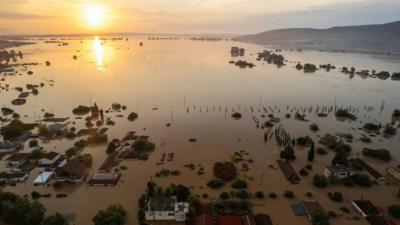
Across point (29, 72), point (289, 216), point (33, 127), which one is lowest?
point (289, 216)

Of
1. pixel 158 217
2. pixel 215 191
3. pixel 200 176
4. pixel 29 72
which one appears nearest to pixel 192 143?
pixel 200 176

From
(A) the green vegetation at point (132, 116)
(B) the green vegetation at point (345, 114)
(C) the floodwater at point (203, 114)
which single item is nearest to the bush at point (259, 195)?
(C) the floodwater at point (203, 114)

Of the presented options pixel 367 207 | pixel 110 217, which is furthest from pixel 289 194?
pixel 110 217

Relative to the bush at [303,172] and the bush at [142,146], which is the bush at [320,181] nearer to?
the bush at [303,172]

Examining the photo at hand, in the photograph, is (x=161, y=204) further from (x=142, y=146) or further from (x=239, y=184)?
(x=142, y=146)

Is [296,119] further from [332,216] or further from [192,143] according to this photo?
[332,216]

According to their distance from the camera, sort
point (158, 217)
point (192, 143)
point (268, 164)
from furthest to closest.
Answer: point (192, 143) → point (268, 164) → point (158, 217)
